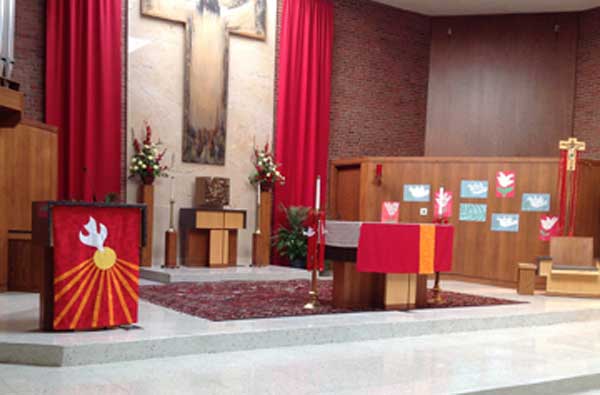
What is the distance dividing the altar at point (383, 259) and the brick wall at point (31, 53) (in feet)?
16.6

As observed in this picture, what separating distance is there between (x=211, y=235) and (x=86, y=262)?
16.6ft

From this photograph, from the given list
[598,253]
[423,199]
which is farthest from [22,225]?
[598,253]

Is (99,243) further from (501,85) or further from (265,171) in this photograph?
(501,85)

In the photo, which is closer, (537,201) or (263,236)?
(537,201)

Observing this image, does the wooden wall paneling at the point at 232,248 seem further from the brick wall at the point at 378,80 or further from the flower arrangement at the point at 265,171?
the brick wall at the point at 378,80

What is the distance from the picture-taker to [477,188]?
388 inches

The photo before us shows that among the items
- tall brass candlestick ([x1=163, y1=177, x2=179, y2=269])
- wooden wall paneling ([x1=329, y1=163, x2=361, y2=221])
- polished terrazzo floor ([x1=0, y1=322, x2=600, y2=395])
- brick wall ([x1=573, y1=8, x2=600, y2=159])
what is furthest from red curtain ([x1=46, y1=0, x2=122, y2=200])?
brick wall ([x1=573, y1=8, x2=600, y2=159])

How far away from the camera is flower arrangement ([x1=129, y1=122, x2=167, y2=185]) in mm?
9430

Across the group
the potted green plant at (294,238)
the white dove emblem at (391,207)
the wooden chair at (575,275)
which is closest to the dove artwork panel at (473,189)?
the white dove emblem at (391,207)

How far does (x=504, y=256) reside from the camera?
9.60m

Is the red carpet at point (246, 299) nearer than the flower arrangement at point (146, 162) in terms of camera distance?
Yes

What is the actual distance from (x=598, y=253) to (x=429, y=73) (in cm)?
503

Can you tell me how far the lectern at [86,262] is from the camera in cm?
446

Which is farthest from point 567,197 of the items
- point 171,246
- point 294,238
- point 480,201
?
point 171,246
